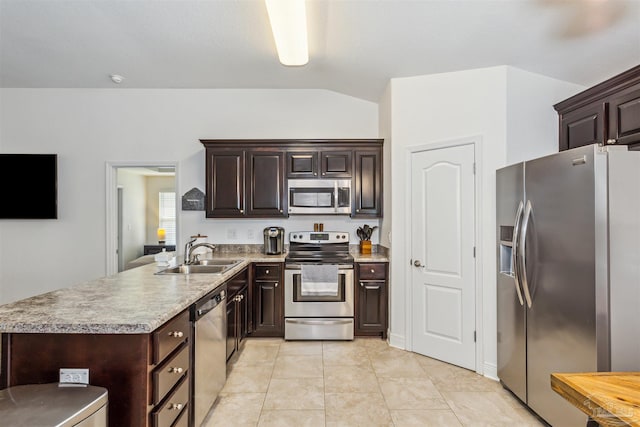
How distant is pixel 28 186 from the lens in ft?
13.3

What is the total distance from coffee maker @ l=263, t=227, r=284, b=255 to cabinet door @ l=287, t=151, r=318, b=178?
657 mm

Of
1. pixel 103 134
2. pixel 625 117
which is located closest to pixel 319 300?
pixel 625 117

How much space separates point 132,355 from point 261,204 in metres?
2.53

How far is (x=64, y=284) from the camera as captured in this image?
413cm

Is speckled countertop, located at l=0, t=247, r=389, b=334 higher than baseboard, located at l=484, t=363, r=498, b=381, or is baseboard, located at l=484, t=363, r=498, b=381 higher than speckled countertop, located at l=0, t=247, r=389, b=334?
speckled countertop, located at l=0, t=247, r=389, b=334

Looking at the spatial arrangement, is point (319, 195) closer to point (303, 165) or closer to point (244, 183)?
point (303, 165)

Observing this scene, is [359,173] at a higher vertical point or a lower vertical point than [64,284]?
higher

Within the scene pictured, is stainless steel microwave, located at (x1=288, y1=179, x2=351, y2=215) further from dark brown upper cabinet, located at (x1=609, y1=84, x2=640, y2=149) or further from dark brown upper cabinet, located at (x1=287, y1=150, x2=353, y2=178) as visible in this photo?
dark brown upper cabinet, located at (x1=609, y1=84, x2=640, y2=149)

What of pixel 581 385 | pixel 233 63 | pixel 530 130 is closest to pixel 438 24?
pixel 530 130

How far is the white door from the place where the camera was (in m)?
2.96

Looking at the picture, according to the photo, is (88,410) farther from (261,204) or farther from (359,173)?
(359,173)

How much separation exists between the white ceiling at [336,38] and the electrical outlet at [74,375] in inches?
93.2

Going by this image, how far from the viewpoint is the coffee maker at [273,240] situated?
386 centimetres

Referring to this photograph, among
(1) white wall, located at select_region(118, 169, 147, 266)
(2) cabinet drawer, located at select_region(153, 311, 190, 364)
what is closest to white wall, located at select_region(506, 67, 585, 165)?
(2) cabinet drawer, located at select_region(153, 311, 190, 364)
